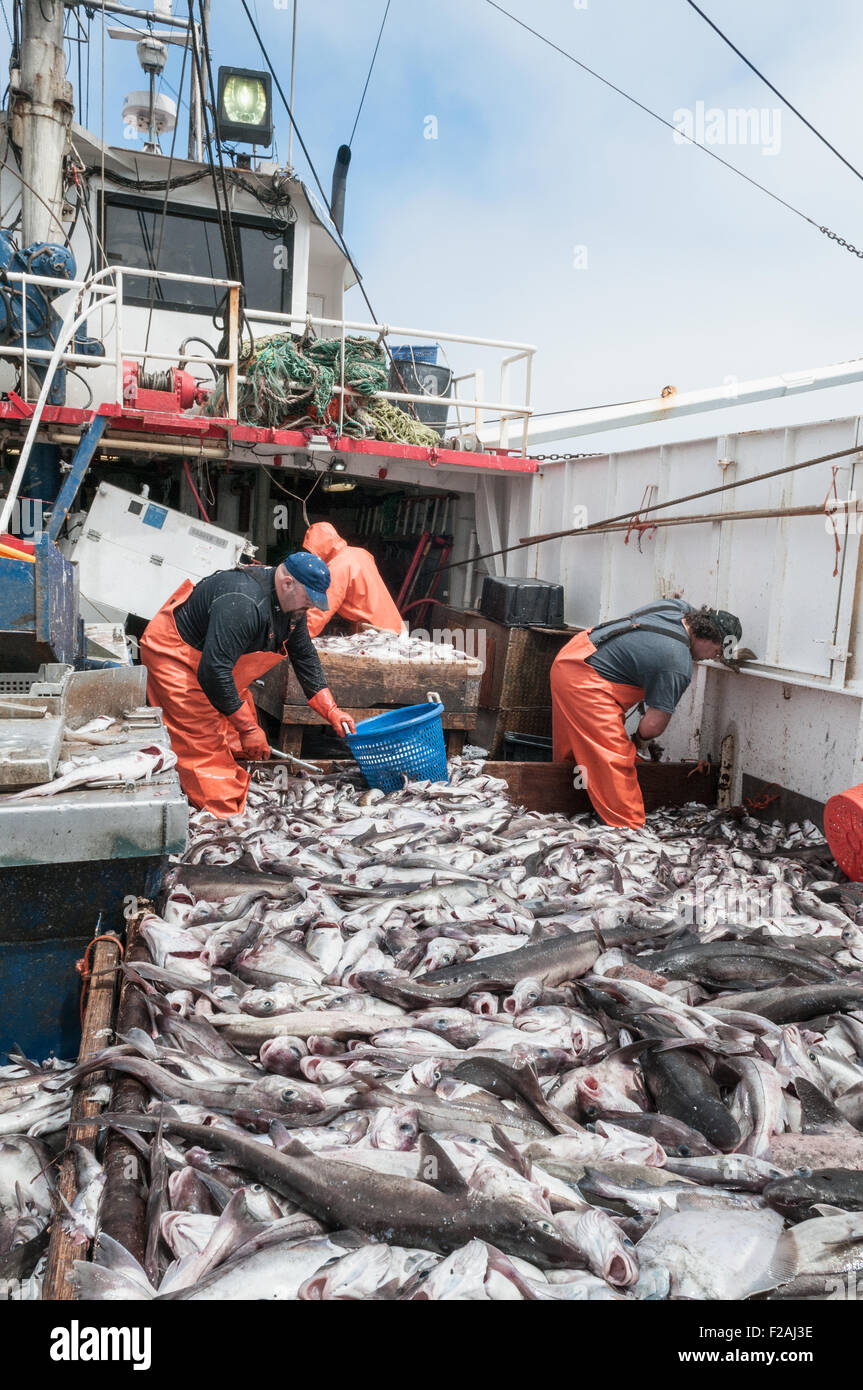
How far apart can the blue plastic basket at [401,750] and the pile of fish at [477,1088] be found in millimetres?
1348

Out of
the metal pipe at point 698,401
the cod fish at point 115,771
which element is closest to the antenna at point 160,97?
the metal pipe at point 698,401

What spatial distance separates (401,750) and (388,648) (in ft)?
6.10

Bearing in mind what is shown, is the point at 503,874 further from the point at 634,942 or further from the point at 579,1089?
the point at 579,1089

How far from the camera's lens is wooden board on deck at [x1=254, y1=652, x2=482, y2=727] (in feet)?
25.0

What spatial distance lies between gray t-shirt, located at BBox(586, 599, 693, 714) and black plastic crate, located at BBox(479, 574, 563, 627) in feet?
6.75

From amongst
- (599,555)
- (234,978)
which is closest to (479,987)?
(234,978)

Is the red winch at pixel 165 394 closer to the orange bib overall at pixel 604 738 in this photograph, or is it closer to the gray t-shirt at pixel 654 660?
the orange bib overall at pixel 604 738

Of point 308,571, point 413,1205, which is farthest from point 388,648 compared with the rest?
point 413,1205

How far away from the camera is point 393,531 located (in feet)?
41.0

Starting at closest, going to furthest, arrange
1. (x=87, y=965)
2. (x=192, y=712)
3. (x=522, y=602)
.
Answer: (x=87, y=965)
(x=192, y=712)
(x=522, y=602)

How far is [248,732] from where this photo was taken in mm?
6062

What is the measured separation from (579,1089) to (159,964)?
1.57 m

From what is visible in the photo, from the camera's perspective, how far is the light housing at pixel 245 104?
420 inches

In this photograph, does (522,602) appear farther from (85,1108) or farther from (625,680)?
(85,1108)
